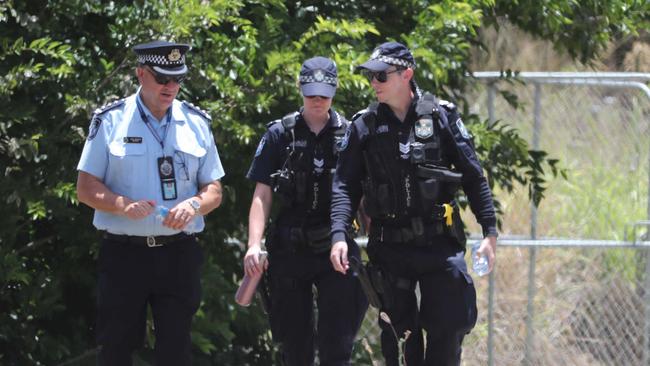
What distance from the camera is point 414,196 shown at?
574 centimetres

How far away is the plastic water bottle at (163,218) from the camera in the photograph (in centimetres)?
546

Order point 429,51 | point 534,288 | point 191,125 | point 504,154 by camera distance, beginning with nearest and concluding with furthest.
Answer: point 191,125 < point 429,51 < point 504,154 < point 534,288

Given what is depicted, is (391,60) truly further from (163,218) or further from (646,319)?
(646,319)

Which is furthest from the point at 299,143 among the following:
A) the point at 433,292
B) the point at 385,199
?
the point at 433,292

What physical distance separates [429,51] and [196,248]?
81.4 inches

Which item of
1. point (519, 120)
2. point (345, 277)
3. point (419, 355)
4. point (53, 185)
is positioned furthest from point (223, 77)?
point (519, 120)

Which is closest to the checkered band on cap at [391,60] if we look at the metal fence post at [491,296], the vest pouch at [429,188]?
the vest pouch at [429,188]

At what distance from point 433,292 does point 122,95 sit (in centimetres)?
222

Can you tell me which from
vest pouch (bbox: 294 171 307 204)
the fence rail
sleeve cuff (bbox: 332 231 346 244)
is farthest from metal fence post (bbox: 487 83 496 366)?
sleeve cuff (bbox: 332 231 346 244)

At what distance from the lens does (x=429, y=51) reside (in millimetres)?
7051

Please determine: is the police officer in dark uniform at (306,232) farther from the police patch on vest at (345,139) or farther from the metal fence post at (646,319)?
the metal fence post at (646,319)

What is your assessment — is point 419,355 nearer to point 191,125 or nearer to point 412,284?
point 412,284

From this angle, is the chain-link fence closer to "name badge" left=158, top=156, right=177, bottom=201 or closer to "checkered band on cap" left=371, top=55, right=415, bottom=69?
"checkered band on cap" left=371, top=55, right=415, bottom=69

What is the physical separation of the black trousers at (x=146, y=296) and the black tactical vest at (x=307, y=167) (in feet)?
1.82
